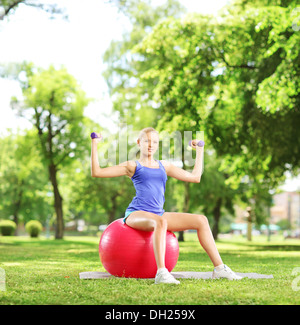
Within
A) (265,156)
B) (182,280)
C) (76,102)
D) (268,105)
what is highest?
(76,102)

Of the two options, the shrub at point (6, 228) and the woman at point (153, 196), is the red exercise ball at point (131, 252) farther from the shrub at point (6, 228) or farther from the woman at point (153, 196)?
the shrub at point (6, 228)

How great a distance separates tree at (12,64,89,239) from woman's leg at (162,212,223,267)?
2724 centimetres

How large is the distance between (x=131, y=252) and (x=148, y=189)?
3.18ft

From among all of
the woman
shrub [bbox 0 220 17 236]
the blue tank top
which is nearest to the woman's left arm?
the woman

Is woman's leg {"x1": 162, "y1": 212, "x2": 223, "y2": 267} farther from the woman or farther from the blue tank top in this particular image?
the blue tank top

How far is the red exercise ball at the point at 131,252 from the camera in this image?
23.1ft

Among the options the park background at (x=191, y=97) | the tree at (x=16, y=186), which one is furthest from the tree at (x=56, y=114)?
the tree at (x=16, y=186)

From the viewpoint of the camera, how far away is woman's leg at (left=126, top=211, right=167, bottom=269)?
6562 mm

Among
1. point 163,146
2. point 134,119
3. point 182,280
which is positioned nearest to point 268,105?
point 163,146

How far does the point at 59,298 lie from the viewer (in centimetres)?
545
